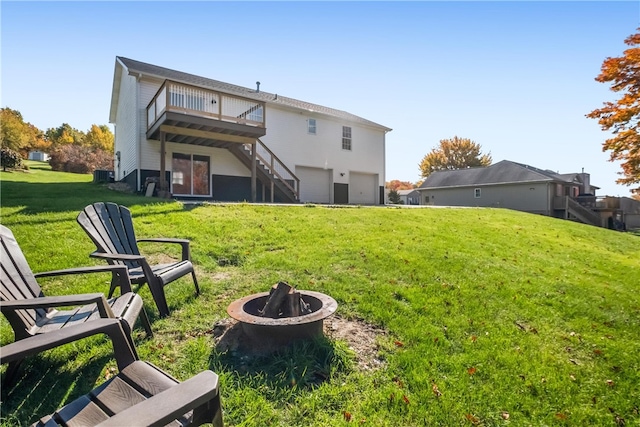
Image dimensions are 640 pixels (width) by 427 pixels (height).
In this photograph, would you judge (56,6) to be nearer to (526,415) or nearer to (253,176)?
(253,176)

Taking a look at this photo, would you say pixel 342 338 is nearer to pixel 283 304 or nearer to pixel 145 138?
pixel 283 304

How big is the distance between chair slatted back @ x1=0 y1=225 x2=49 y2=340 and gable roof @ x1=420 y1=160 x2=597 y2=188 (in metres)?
32.9

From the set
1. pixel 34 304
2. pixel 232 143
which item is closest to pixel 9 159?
pixel 232 143

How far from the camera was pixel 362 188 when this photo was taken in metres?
21.2

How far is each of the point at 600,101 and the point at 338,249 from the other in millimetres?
12803

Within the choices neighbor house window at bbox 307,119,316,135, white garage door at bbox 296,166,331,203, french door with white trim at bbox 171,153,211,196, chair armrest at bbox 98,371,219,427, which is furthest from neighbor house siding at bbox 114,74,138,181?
chair armrest at bbox 98,371,219,427

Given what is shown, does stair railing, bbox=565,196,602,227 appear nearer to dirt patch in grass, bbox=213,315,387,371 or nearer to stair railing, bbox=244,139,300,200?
stair railing, bbox=244,139,300,200

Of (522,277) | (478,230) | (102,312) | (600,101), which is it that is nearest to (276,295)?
(102,312)

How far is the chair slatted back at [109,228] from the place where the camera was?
3316 millimetres

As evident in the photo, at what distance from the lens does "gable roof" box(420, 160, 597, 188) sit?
28875mm

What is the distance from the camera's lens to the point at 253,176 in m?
13.7

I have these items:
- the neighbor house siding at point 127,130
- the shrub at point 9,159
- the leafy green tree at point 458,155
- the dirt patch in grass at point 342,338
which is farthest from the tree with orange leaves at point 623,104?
the leafy green tree at point 458,155

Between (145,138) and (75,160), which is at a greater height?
(75,160)

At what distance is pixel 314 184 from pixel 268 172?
4203 mm
